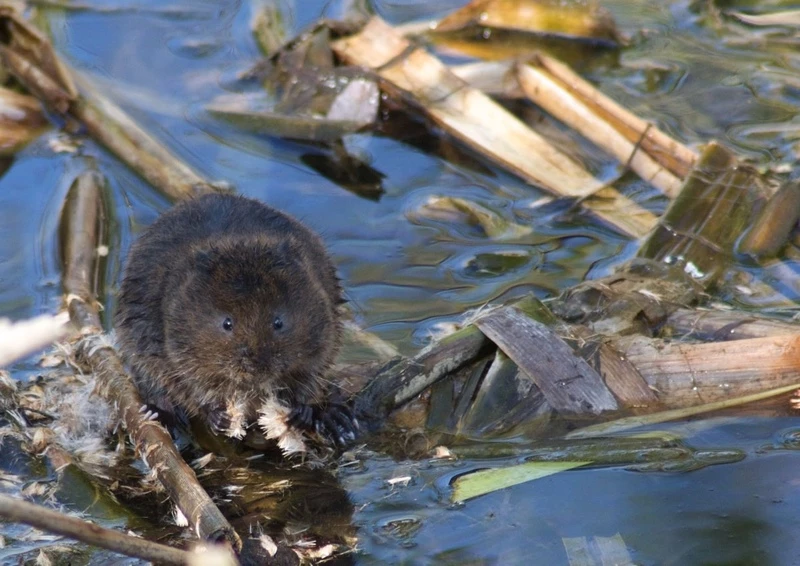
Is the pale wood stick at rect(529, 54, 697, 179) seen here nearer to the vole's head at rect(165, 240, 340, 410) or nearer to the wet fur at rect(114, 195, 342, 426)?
the wet fur at rect(114, 195, 342, 426)

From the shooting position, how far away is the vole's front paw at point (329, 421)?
15.4ft

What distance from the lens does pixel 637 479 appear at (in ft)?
13.3

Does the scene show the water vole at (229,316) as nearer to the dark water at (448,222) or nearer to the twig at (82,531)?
the dark water at (448,222)

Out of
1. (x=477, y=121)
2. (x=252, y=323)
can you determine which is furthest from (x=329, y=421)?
(x=477, y=121)

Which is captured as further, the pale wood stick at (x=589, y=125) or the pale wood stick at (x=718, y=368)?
the pale wood stick at (x=589, y=125)

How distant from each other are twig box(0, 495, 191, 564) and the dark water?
1.09 m

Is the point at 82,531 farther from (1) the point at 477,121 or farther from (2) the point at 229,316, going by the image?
(1) the point at 477,121

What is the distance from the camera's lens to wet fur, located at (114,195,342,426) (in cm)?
451

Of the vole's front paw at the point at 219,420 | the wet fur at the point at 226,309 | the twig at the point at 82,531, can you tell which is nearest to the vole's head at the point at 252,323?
the wet fur at the point at 226,309

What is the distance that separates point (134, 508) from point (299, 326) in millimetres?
995

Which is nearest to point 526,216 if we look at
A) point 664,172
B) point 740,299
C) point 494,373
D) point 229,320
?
point 664,172

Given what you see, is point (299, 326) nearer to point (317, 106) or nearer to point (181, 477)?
point (181, 477)

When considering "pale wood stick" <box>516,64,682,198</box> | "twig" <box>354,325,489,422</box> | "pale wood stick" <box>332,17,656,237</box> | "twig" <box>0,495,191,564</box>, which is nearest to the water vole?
"twig" <box>354,325,489,422</box>

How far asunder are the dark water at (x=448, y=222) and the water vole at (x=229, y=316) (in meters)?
0.56
